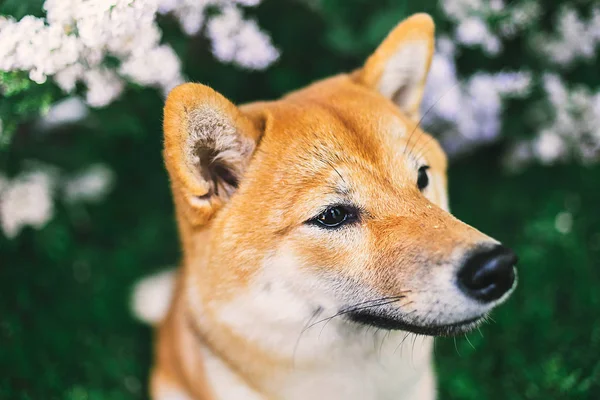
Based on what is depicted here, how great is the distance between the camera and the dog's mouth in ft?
6.46

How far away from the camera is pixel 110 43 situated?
238 cm

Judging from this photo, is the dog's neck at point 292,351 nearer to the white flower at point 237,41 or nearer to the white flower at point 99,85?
the white flower at point 99,85

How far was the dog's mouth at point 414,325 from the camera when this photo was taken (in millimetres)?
1969

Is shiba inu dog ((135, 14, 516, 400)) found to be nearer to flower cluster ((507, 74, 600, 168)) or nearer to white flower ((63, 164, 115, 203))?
flower cluster ((507, 74, 600, 168))

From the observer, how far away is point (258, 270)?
6.91 ft

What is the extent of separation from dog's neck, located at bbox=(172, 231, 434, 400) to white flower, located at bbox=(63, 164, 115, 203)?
1.68 metres

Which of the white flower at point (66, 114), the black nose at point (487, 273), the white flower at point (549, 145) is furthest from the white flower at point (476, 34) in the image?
the white flower at point (66, 114)

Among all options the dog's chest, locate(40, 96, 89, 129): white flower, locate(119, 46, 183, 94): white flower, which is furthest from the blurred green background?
the dog's chest

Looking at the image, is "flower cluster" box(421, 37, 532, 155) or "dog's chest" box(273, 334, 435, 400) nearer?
"dog's chest" box(273, 334, 435, 400)

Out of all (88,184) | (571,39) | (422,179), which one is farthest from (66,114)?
(571,39)

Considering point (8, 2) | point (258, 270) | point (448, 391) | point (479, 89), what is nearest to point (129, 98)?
point (8, 2)

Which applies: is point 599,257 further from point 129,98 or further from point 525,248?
point 129,98

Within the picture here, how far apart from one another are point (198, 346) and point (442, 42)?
2.08m

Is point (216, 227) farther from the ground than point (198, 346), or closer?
farther from the ground
